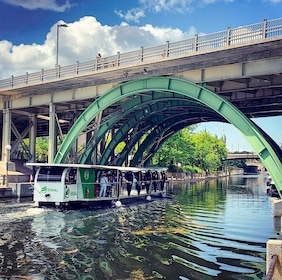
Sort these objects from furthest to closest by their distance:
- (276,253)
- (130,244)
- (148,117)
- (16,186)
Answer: (148,117)
(16,186)
(130,244)
(276,253)

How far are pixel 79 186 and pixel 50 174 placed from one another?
219cm

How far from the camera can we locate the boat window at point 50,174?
2750 cm

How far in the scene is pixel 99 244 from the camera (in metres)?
16.8

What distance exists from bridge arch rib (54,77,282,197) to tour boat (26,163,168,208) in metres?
5.30

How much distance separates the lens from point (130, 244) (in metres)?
16.8

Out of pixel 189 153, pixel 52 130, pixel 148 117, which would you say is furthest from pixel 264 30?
pixel 189 153

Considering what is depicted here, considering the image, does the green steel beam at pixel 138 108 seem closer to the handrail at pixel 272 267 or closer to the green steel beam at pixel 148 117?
the green steel beam at pixel 148 117

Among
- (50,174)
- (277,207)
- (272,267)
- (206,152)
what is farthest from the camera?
(206,152)

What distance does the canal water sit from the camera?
1278 centimetres

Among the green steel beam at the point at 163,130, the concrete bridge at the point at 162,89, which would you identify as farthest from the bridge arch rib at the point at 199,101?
the green steel beam at the point at 163,130

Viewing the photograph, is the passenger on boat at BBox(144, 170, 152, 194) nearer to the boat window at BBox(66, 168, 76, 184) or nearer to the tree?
the boat window at BBox(66, 168, 76, 184)

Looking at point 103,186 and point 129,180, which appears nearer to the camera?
point 103,186

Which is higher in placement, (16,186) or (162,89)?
(162,89)

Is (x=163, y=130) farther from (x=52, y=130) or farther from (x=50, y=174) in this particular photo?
(x=50, y=174)
